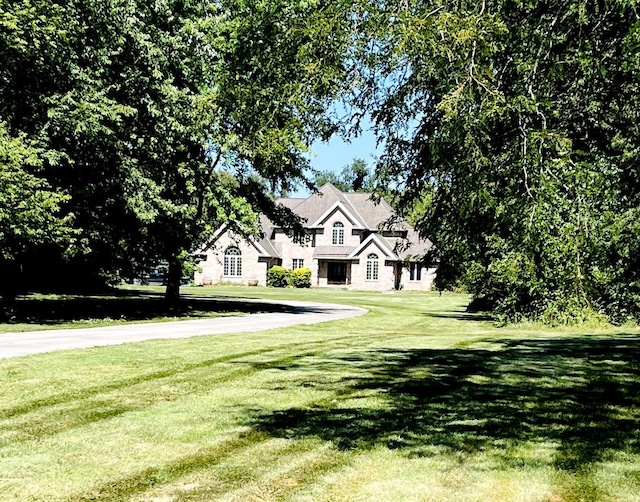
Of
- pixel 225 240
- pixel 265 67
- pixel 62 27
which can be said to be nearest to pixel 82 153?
pixel 62 27

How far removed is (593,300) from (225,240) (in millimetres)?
43487

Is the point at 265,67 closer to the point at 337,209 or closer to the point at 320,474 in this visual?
the point at 320,474

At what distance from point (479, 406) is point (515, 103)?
10.0ft

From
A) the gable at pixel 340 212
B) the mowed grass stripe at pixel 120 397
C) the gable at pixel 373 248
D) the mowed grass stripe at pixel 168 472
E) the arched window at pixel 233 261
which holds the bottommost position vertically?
the mowed grass stripe at pixel 168 472

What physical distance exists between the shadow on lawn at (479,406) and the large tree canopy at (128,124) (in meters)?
6.56

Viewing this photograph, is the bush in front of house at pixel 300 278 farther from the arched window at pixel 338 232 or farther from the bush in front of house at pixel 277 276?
the arched window at pixel 338 232

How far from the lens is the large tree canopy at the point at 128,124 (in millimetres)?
19453

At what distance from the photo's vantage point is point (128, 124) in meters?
23.2

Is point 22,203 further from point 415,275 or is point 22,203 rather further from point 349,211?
point 349,211

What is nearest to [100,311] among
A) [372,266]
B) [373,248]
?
[373,248]

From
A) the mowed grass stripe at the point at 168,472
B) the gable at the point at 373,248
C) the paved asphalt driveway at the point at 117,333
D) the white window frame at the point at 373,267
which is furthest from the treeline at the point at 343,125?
the white window frame at the point at 373,267

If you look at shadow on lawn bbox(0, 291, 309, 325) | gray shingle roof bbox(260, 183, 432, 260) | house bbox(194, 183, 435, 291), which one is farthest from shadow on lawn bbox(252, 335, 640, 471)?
gray shingle roof bbox(260, 183, 432, 260)

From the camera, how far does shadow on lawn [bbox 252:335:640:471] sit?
6203 mm

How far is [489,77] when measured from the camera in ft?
22.4
